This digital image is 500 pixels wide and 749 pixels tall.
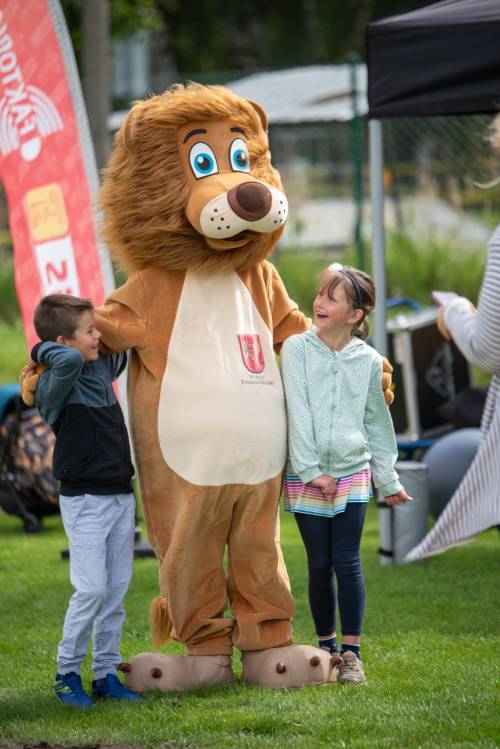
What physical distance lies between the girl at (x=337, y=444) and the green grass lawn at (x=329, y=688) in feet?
1.08

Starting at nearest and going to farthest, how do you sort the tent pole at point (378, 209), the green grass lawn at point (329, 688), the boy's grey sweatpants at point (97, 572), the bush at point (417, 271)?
the green grass lawn at point (329, 688)
the boy's grey sweatpants at point (97, 572)
the tent pole at point (378, 209)
the bush at point (417, 271)

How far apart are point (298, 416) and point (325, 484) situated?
247 mm

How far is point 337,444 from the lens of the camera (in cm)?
413

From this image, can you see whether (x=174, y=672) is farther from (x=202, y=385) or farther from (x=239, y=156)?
(x=239, y=156)

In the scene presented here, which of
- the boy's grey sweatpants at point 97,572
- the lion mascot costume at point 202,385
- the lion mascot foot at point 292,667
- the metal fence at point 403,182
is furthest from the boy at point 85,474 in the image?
the metal fence at point 403,182

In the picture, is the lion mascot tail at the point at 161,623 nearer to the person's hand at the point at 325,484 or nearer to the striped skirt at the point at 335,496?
the striped skirt at the point at 335,496

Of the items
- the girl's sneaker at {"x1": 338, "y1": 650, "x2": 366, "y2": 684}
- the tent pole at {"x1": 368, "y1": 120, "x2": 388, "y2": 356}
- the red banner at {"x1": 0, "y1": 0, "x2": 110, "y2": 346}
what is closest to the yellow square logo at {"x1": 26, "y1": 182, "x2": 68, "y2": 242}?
the red banner at {"x1": 0, "y1": 0, "x2": 110, "y2": 346}

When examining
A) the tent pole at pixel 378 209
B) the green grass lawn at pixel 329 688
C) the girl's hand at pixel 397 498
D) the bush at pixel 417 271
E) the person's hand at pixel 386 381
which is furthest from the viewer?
the bush at pixel 417 271

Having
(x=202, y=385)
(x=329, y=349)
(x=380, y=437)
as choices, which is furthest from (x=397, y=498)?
(x=202, y=385)

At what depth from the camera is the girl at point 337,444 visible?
416 cm

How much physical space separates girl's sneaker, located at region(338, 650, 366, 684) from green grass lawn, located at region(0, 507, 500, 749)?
0.15 feet

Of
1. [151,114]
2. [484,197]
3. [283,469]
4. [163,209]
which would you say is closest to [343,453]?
[283,469]

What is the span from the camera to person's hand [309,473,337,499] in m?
4.10

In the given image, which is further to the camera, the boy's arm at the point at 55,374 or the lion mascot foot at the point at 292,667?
the lion mascot foot at the point at 292,667
